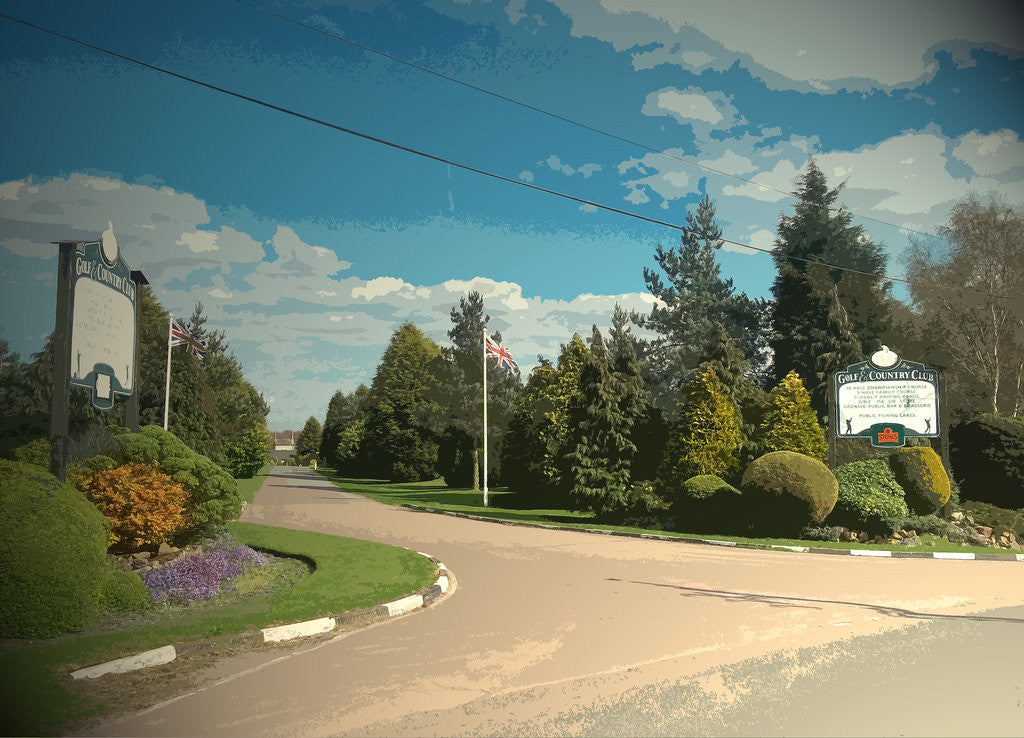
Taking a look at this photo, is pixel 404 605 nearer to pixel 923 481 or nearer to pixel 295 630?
pixel 295 630

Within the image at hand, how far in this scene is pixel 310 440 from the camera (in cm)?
15475

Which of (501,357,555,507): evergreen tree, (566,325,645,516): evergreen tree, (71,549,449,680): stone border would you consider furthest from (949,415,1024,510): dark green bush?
(71,549,449,680): stone border

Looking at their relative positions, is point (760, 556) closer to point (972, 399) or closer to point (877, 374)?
point (877, 374)

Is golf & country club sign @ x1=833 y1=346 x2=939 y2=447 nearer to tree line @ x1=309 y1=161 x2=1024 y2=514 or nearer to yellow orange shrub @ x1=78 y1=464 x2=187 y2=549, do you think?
tree line @ x1=309 y1=161 x2=1024 y2=514

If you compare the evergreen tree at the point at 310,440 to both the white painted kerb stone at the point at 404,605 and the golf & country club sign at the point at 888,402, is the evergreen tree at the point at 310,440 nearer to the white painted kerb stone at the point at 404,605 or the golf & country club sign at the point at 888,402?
the golf & country club sign at the point at 888,402

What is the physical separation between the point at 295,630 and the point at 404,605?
80.8 inches

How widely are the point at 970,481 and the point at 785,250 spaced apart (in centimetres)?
3690

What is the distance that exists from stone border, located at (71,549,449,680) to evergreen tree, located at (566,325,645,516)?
16.3 metres

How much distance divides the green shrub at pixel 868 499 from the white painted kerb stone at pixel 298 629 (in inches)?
635

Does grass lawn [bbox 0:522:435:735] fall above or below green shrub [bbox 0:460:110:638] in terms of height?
below

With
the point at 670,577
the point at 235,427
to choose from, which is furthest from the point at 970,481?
the point at 235,427

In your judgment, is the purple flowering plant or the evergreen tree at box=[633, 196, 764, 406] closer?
the purple flowering plant

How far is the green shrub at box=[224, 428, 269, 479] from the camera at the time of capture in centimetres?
5341

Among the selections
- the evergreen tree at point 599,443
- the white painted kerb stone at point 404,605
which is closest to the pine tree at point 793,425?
the evergreen tree at point 599,443
